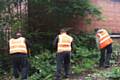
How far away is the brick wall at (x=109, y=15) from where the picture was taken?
18.2m

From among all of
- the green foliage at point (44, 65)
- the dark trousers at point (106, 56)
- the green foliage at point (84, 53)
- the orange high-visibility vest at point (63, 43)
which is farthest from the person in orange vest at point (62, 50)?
the dark trousers at point (106, 56)

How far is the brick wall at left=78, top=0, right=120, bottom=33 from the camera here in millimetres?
18188

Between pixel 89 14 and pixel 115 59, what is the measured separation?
2319 mm

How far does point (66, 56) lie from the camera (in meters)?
14.1

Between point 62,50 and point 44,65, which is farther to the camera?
point 44,65

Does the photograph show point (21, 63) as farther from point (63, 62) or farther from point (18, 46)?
point (63, 62)

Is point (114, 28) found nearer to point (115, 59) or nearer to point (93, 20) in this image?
point (93, 20)

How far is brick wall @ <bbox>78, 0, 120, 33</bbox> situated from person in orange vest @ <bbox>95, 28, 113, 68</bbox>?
9.94ft

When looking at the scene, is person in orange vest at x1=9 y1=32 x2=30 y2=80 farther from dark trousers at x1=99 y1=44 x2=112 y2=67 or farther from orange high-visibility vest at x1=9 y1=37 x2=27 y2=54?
dark trousers at x1=99 y1=44 x2=112 y2=67

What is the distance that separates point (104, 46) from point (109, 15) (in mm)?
3594

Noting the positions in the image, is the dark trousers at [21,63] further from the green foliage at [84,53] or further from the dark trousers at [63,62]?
the green foliage at [84,53]

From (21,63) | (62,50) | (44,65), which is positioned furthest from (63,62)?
(21,63)

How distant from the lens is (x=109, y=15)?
1838 cm

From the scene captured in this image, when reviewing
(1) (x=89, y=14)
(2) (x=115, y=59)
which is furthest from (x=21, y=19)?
(2) (x=115, y=59)
